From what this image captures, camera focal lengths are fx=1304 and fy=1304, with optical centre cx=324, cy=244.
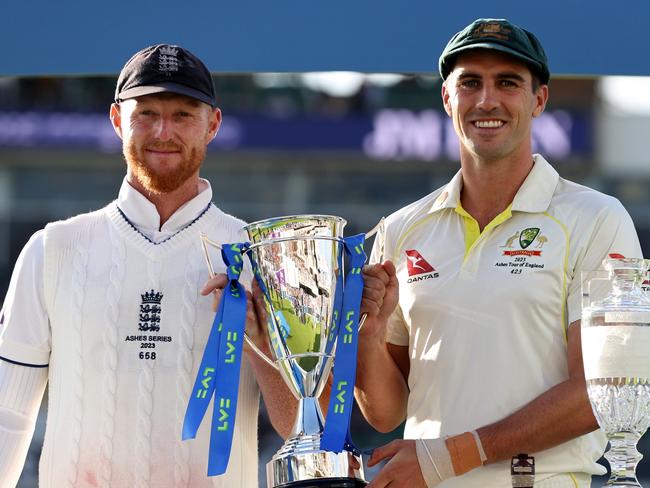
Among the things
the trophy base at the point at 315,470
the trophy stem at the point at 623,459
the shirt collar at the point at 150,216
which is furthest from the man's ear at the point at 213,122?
the trophy stem at the point at 623,459

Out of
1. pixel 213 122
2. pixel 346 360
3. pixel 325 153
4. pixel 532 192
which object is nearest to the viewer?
pixel 346 360

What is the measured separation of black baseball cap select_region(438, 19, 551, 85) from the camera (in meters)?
2.50

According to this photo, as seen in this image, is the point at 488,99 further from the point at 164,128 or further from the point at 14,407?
the point at 14,407

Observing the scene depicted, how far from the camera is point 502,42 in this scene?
2.50 m

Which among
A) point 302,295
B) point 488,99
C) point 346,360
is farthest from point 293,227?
point 488,99

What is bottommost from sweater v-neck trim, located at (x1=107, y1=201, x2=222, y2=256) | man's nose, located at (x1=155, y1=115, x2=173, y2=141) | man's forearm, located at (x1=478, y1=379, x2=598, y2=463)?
man's forearm, located at (x1=478, y1=379, x2=598, y2=463)

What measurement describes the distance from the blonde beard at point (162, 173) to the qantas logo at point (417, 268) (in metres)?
0.47

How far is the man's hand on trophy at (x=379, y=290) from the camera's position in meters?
2.34

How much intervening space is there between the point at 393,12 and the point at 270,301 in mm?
762

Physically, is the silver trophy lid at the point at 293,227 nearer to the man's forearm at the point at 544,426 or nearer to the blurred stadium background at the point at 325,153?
the man's forearm at the point at 544,426

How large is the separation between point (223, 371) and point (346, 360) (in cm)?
22

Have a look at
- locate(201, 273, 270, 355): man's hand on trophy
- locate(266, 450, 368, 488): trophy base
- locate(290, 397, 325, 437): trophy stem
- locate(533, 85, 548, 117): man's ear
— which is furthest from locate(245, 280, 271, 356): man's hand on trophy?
locate(533, 85, 548, 117): man's ear

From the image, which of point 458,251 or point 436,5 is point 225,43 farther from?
point 458,251

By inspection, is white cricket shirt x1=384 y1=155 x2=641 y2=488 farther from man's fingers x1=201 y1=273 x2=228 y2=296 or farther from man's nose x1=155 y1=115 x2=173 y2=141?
man's nose x1=155 y1=115 x2=173 y2=141
